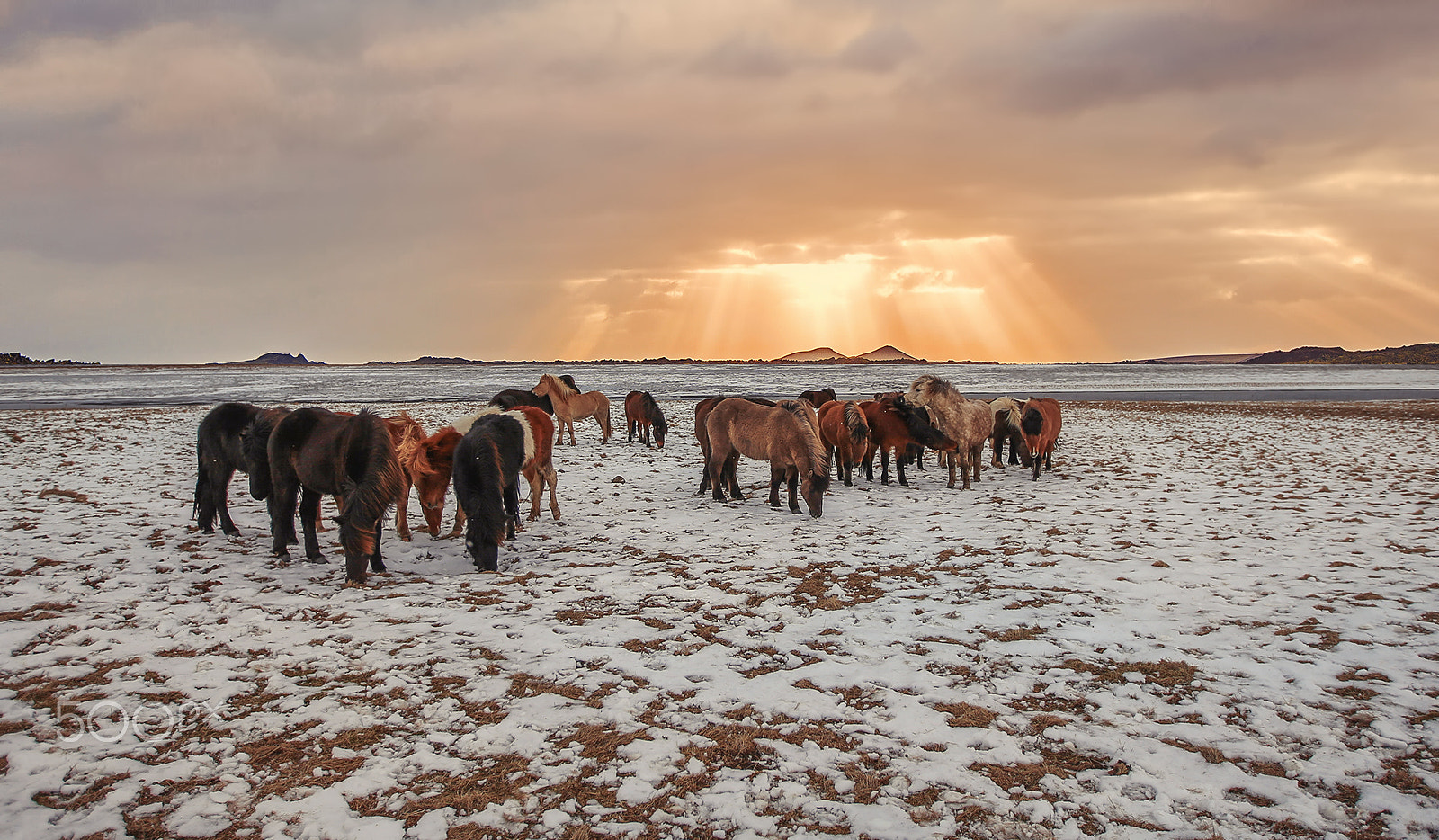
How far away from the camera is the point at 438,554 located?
8586mm

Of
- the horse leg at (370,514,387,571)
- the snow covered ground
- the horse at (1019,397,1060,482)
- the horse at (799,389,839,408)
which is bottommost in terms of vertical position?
the snow covered ground

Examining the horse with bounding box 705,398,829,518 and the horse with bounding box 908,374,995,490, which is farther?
the horse with bounding box 908,374,995,490

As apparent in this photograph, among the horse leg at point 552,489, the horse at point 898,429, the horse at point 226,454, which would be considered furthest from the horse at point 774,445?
the horse at point 226,454

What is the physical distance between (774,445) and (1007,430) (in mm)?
7415

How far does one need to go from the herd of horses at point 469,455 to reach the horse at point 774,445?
2 centimetres

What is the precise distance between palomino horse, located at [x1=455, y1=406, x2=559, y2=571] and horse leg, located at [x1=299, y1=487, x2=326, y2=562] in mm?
1671

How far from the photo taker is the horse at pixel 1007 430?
15.4 meters

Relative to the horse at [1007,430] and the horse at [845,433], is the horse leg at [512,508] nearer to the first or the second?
the horse at [845,433]

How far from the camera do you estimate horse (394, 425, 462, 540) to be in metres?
9.12

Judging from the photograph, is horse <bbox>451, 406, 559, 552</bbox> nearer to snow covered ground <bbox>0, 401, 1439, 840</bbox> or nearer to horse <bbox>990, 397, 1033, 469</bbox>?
snow covered ground <bbox>0, 401, 1439, 840</bbox>

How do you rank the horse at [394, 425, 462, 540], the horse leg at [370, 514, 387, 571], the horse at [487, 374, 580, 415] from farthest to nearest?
the horse at [487, 374, 580, 415] < the horse at [394, 425, 462, 540] < the horse leg at [370, 514, 387, 571]

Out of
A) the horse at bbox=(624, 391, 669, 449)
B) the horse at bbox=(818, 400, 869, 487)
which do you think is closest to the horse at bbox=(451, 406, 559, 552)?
the horse at bbox=(818, 400, 869, 487)

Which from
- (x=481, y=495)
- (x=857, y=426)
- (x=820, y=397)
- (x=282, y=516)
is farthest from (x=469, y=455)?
(x=820, y=397)

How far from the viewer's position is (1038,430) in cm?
1430
